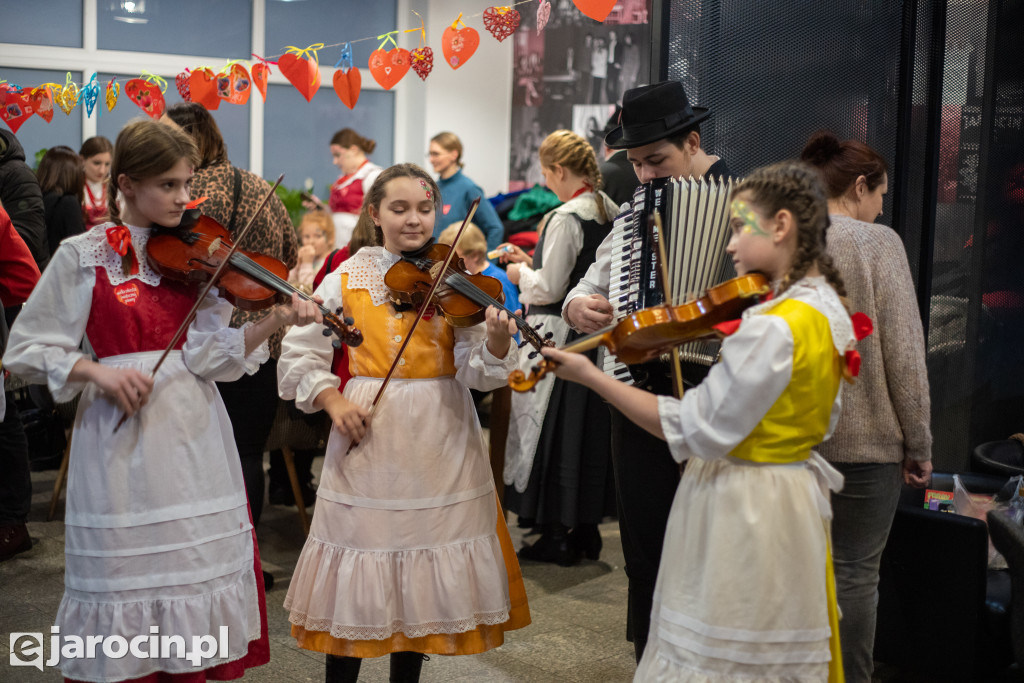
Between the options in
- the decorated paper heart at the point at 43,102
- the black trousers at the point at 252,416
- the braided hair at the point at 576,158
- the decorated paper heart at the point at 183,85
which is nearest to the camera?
the black trousers at the point at 252,416

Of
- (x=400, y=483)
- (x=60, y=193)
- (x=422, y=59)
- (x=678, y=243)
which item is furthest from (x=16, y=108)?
(x=678, y=243)

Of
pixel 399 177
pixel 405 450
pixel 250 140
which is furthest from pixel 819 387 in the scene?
pixel 250 140

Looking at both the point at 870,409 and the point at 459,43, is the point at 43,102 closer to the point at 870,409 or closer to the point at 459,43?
the point at 459,43

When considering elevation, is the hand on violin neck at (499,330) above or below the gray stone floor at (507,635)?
above

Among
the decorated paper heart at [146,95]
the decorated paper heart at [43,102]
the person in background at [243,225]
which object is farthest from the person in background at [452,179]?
the person in background at [243,225]

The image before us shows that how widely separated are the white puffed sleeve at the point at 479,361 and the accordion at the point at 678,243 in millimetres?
287

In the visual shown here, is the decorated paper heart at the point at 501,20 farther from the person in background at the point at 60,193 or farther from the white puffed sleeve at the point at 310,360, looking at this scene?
the person in background at the point at 60,193

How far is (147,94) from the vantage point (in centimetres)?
476

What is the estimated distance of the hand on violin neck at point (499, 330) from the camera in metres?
2.20

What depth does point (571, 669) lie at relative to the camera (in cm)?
297

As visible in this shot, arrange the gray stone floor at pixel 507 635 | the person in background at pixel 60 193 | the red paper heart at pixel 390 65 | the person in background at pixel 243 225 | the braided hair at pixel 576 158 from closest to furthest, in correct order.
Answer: the gray stone floor at pixel 507 635 < the person in background at pixel 243 225 < the braided hair at pixel 576 158 < the red paper heart at pixel 390 65 < the person in background at pixel 60 193

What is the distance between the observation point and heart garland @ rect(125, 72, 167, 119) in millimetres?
4715

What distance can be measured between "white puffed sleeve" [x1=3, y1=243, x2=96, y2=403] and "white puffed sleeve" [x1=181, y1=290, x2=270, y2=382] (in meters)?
0.22

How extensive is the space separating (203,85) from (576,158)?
1929 millimetres
